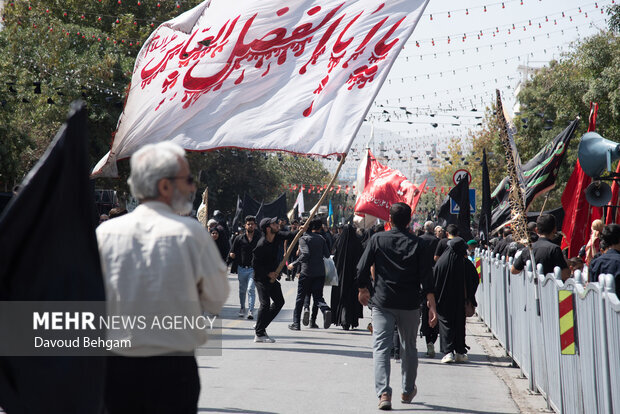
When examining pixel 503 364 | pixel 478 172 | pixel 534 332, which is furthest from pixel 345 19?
pixel 478 172

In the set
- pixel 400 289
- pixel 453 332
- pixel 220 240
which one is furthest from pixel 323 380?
pixel 220 240

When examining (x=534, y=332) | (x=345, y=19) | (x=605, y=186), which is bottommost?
(x=534, y=332)

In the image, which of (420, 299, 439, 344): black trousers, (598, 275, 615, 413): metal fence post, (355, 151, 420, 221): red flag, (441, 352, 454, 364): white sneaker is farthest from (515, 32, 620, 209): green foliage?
(598, 275, 615, 413): metal fence post

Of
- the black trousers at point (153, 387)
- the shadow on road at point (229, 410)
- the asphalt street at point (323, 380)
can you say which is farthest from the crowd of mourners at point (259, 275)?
the shadow on road at point (229, 410)

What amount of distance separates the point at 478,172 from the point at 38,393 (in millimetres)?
67206

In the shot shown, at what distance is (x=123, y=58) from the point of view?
114ft

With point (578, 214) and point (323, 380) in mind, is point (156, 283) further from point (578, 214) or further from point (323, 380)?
point (578, 214)

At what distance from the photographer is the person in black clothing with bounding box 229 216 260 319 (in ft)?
54.5

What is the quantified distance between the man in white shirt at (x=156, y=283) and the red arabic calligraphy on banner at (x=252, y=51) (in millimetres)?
5823

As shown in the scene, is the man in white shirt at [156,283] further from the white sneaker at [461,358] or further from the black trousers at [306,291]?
the black trousers at [306,291]

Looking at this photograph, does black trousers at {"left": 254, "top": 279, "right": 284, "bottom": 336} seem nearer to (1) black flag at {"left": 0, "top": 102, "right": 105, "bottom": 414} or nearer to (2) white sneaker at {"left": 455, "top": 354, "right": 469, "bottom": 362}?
(2) white sneaker at {"left": 455, "top": 354, "right": 469, "bottom": 362}

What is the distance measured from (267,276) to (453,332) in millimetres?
3039

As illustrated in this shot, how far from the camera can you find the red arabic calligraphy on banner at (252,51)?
32.7ft

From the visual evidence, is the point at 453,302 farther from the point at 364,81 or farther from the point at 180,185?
the point at 180,185
